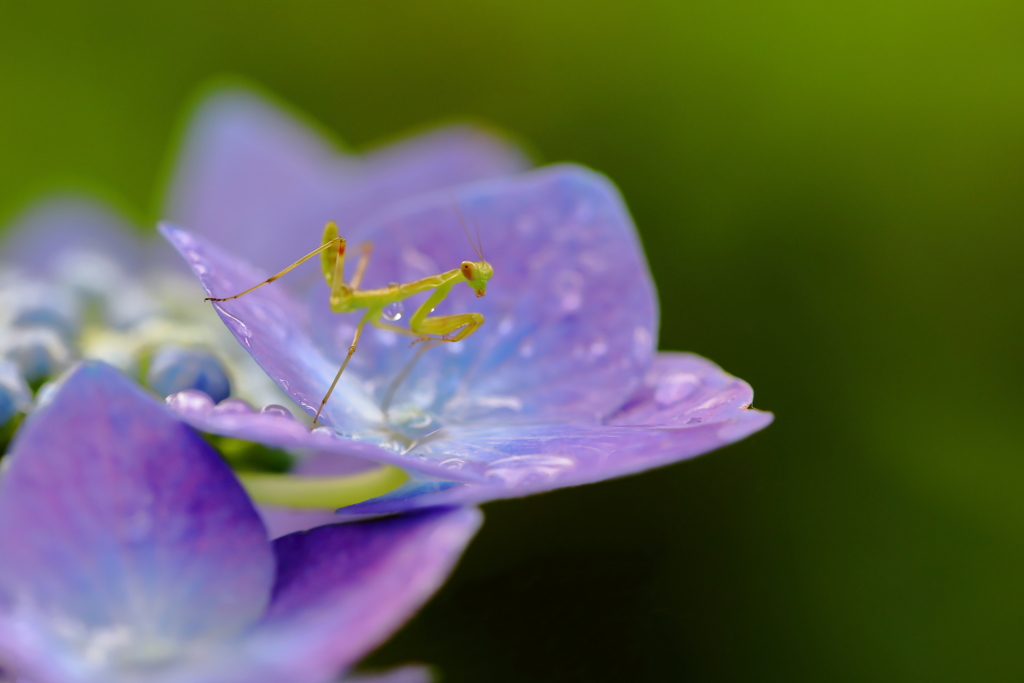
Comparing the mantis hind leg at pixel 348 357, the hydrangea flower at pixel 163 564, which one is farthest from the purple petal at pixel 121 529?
the mantis hind leg at pixel 348 357

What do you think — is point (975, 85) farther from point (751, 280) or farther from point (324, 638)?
point (324, 638)

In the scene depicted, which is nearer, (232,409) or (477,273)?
(232,409)

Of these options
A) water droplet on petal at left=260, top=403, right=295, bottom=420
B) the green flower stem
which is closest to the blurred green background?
the green flower stem

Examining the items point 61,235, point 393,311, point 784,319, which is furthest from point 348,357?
point 61,235

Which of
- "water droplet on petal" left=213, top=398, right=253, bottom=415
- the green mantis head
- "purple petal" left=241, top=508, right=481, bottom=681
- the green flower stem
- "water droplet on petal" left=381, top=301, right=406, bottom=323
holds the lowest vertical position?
the green flower stem

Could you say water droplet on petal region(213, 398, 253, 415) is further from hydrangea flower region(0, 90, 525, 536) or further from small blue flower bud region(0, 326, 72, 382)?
small blue flower bud region(0, 326, 72, 382)

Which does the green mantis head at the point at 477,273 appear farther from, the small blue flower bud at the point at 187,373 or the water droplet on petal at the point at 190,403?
the water droplet on petal at the point at 190,403

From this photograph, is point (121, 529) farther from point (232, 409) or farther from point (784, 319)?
point (784, 319)
